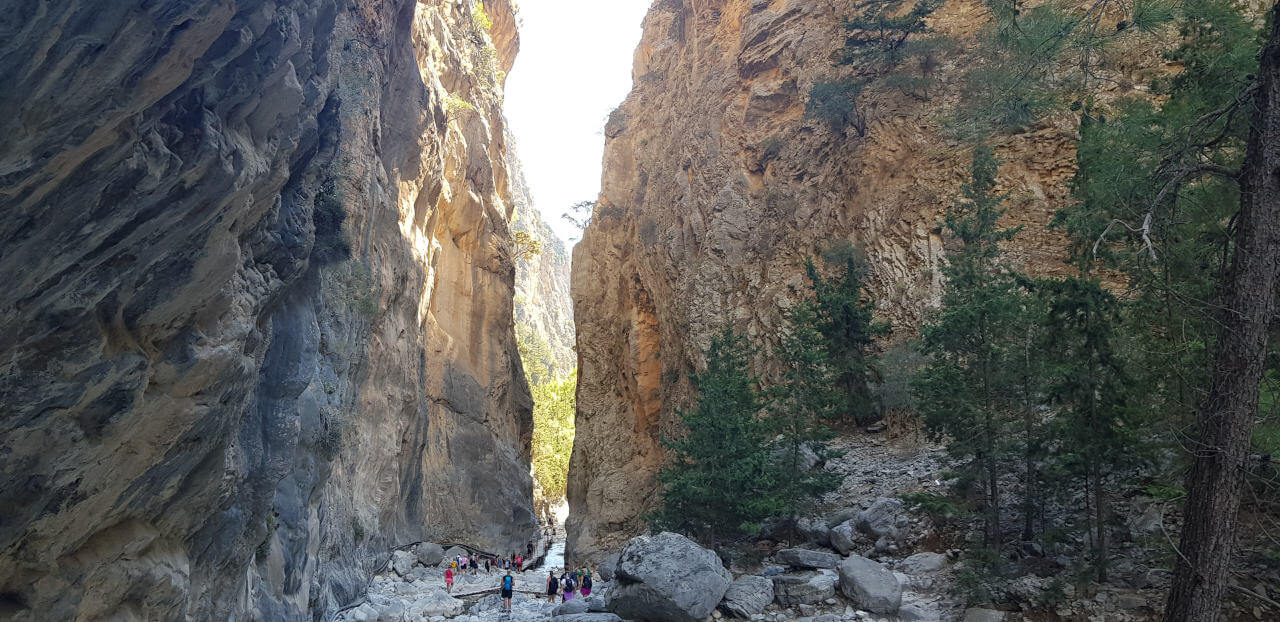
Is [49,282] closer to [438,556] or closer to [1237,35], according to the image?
[1237,35]

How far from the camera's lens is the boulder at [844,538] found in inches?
582

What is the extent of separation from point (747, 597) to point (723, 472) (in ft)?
11.2

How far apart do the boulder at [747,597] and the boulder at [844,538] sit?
2.18m

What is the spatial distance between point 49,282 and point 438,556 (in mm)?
25787

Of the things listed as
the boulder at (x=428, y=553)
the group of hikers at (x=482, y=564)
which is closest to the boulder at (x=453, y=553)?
the group of hikers at (x=482, y=564)

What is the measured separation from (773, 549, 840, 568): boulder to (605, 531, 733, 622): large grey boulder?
1.52 m

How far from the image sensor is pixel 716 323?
2669cm

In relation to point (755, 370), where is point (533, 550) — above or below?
below

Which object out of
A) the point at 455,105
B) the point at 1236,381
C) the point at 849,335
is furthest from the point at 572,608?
the point at 455,105

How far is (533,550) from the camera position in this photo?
38219mm

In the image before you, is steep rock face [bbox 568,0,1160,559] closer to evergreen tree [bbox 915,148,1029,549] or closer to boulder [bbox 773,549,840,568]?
evergreen tree [bbox 915,148,1029,549]

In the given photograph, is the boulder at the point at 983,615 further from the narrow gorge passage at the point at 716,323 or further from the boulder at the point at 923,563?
the boulder at the point at 923,563

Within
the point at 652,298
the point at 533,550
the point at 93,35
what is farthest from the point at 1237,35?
the point at 533,550

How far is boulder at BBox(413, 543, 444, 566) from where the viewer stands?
94.1ft
